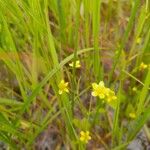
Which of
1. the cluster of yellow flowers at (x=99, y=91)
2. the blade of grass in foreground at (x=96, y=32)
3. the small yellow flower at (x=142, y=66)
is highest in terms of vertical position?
the small yellow flower at (x=142, y=66)

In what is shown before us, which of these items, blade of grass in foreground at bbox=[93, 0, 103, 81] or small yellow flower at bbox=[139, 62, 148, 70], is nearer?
blade of grass in foreground at bbox=[93, 0, 103, 81]

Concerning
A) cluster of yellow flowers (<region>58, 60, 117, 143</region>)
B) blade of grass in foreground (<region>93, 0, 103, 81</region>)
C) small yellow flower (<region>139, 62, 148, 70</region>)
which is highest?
small yellow flower (<region>139, 62, 148, 70</region>)

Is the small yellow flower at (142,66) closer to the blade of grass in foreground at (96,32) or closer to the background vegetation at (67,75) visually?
the background vegetation at (67,75)

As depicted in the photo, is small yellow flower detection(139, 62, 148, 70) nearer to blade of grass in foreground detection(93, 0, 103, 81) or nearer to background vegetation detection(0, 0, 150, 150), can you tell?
background vegetation detection(0, 0, 150, 150)

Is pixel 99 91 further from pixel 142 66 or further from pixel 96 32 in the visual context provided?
pixel 142 66

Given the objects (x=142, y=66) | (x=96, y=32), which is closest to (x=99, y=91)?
(x=96, y=32)

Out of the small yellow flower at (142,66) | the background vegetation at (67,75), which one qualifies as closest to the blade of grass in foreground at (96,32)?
the background vegetation at (67,75)

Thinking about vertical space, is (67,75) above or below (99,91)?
above

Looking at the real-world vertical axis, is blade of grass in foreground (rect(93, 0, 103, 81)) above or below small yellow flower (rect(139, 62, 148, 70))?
below

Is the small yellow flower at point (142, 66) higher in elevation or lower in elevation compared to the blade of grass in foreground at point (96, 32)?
higher

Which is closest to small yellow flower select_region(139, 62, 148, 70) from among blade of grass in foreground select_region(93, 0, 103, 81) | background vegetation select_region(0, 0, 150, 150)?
background vegetation select_region(0, 0, 150, 150)

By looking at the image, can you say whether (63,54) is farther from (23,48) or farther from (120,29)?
(120,29)

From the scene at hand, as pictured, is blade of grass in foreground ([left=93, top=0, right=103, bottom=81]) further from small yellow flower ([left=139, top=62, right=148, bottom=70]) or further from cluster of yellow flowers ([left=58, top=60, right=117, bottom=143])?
small yellow flower ([left=139, top=62, right=148, bottom=70])
